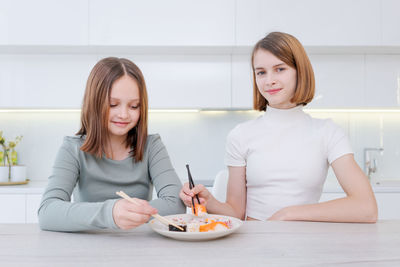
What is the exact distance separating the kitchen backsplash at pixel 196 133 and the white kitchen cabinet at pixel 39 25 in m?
0.63

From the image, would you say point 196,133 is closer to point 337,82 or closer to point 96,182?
point 337,82

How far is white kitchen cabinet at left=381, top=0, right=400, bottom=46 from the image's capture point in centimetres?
253

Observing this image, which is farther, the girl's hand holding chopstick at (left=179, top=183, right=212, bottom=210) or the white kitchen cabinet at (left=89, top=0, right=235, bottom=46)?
the white kitchen cabinet at (left=89, top=0, right=235, bottom=46)

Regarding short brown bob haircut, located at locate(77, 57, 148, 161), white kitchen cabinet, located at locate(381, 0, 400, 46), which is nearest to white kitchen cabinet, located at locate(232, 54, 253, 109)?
white kitchen cabinet, located at locate(381, 0, 400, 46)

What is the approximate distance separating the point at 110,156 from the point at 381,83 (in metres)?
2.18

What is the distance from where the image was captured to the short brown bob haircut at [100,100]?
3.76ft

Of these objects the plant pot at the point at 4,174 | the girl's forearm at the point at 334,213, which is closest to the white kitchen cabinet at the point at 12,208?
the plant pot at the point at 4,174

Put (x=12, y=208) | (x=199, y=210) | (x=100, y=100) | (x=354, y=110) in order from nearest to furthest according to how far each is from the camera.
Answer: (x=199, y=210)
(x=100, y=100)
(x=12, y=208)
(x=354, y=110)

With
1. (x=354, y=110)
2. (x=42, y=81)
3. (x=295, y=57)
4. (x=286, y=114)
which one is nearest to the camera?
(x=295, y=57)

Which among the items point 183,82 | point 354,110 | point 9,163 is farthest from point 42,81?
point 354,110

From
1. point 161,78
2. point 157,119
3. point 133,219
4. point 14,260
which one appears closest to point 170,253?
point 133,219

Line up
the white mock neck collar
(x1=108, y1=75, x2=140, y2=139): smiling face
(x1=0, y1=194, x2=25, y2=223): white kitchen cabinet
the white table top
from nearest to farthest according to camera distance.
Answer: the white table top < (x1=108, y1=75, x2=140, y2=139): smiling face < the white mock neck collar < (x1=0, y1=194, x2=25, y2=223): white kitchen cabinet

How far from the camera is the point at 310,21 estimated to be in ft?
8.22

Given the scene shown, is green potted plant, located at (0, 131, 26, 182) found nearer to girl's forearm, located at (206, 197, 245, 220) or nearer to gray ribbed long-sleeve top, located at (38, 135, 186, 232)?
gray ribbed long-sleeve top, located at (38, 135, 186, 232)
